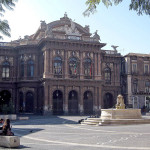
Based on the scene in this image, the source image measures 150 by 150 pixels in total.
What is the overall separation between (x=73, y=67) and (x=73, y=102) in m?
5.95

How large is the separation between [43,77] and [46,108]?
5.20m

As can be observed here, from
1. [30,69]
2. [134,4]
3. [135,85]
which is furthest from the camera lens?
[135,85]

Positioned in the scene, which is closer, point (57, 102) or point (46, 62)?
point (46, 62)

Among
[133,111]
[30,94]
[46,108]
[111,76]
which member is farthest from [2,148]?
[111,76]

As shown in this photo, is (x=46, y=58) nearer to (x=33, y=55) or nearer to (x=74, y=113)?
(x=33, y=55)

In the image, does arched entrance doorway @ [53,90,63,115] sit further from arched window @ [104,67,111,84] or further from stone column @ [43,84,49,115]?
arched window @ [104,67,111,84]

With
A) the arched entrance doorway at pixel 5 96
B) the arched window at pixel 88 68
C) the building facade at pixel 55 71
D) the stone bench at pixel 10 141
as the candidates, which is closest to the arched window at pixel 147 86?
the building facade at pixel 55 71

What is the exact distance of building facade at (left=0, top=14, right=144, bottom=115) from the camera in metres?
47.2

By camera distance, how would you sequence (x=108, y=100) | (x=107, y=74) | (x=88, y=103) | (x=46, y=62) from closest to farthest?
(x=46, y=62), (x=88, y=103), (x=107, y=74), (x=108, y=100)

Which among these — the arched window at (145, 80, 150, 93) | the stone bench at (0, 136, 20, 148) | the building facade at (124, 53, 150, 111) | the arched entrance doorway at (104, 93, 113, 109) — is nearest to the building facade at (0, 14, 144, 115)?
the arched entrance doorway at (104, 93, 113, 109)

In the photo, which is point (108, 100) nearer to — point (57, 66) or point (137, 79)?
point (137, 79)

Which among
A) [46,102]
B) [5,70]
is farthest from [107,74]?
[5,70]

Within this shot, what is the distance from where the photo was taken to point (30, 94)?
5072 cm

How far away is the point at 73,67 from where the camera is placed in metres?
48.5
